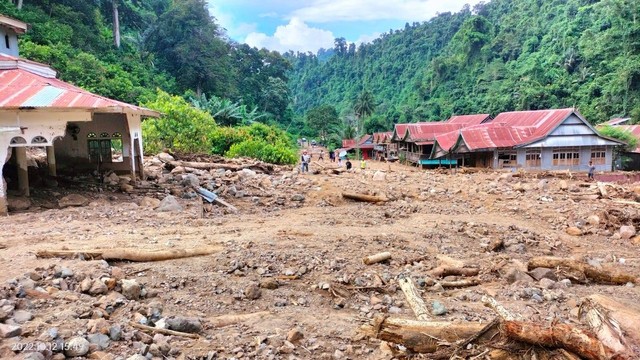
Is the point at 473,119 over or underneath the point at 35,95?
over

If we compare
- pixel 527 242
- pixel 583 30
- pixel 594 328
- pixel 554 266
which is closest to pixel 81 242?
pixel 594 328

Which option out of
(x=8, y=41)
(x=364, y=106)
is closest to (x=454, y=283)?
(x=8, y=41)

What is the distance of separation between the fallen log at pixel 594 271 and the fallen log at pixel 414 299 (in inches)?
96.6

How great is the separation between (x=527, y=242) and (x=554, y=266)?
2.02 meters

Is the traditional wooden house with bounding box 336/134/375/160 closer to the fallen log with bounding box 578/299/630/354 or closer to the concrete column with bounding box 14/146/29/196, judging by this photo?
the concrete column with bounding box 14/146/29/196

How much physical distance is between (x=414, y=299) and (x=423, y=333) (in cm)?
138

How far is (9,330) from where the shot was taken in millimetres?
3766

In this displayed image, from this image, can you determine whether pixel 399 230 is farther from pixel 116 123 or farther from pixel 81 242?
pixel 116 123

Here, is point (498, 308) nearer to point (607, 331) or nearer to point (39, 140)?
point (607, 331)

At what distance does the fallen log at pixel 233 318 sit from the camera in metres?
4.76

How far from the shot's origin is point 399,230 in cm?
925

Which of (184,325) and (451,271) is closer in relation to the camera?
(184,325)

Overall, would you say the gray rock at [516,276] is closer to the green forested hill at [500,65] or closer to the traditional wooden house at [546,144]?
the traditional wooden house at [546,144]

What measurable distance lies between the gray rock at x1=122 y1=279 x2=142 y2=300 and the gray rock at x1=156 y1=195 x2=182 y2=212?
5318 millimetres
